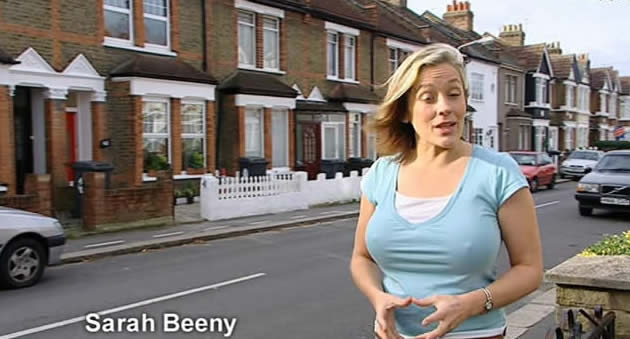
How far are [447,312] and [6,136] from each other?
13191mm

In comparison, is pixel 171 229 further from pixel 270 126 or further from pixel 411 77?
pixel 411 77

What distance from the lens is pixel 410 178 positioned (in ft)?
7.77

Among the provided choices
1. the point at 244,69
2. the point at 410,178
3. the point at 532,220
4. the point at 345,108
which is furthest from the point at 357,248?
the point at 345,108

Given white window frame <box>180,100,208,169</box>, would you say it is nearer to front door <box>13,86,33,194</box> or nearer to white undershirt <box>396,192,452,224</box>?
front door <box>13,86,33,194</box>

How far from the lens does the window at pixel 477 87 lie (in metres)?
36.6

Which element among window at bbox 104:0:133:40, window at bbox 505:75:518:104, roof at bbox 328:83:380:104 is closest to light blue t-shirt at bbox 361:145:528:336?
window at bbox 104:0:133:40

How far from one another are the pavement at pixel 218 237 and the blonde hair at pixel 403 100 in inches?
136

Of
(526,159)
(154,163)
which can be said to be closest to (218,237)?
(154,163)

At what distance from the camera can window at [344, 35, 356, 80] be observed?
25.2 m

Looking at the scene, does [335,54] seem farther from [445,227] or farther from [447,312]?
[447,312]

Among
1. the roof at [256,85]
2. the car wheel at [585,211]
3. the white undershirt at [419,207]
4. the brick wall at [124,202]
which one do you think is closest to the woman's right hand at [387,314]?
the white undershirt at [419,207]

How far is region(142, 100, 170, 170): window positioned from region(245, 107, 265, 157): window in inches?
135

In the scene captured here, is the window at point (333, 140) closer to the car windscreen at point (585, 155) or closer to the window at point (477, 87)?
the window at point (477, 87)

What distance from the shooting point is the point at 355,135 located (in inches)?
1014
